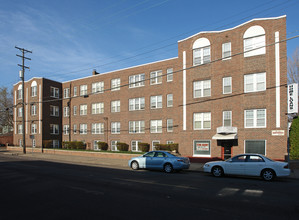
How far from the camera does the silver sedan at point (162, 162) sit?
16.1 meters

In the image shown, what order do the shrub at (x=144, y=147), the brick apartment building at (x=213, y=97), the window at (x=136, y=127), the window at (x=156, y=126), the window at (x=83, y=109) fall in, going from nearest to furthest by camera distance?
the brick apartment building at (x=213, y=97), the shrub at (x=144, y=147), the window at (x=156, y=126), the window at (x=136, y=127), the window at (x=83, y=109)

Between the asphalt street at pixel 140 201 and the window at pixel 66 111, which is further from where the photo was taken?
the window at pixel 66 111

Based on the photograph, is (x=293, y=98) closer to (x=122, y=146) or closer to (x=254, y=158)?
(x=254, y=158)

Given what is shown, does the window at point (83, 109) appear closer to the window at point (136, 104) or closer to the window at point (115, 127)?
the window at point (115, 127)

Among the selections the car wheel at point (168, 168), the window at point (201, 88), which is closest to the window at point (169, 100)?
the window at point (201, 88)

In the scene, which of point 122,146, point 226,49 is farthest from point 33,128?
point 226,49

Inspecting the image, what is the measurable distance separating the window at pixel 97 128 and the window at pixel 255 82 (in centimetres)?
2079

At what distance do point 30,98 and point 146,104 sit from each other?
21.7 metres

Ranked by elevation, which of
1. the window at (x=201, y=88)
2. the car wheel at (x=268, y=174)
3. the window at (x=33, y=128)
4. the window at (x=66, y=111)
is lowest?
the car wheel at (x=268, y=174)

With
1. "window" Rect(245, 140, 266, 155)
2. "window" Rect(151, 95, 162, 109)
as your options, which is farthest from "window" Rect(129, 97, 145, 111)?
"window" Rect(245, 140, 266, 155)

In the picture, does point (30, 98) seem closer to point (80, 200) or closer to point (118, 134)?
point (118, 134)

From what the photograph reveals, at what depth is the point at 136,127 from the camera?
101 ft

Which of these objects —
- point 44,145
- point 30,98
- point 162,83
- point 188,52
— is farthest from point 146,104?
point 30,98

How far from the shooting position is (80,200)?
26.8 feet
